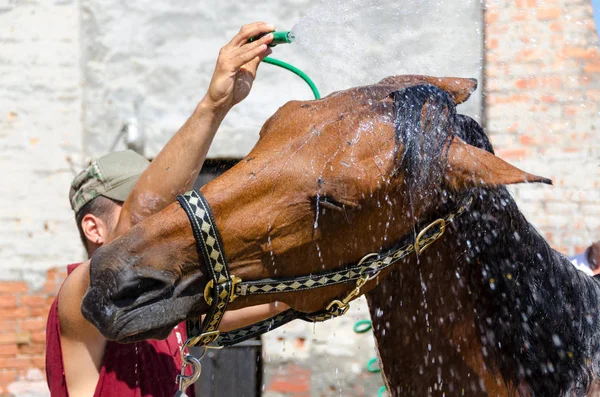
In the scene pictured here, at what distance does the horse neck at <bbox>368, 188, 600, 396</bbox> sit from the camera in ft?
7.02

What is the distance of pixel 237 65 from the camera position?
247 centimetres

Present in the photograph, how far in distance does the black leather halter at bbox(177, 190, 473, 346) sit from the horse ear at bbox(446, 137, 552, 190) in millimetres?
94

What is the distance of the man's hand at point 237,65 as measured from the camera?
96.4 inches

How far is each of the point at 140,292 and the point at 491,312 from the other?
3.28 ft

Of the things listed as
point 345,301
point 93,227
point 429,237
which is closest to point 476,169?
point 429,237

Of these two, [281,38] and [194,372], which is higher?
[281,38]

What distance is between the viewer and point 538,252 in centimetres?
217

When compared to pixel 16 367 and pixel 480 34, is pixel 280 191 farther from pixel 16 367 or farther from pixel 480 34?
pixel 16 367

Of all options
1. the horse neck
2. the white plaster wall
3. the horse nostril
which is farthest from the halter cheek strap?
the white plaster wall

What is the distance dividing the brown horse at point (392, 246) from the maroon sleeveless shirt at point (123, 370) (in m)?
0.70

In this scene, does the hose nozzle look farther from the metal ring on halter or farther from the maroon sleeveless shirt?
the maroon sleeveless shirt

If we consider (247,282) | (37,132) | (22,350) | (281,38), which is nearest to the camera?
(247,282)

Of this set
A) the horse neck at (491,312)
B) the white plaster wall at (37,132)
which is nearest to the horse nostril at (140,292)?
the horse neck at (491,312)

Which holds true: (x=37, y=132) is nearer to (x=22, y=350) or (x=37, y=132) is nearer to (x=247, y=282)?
(x=22, y=350)
